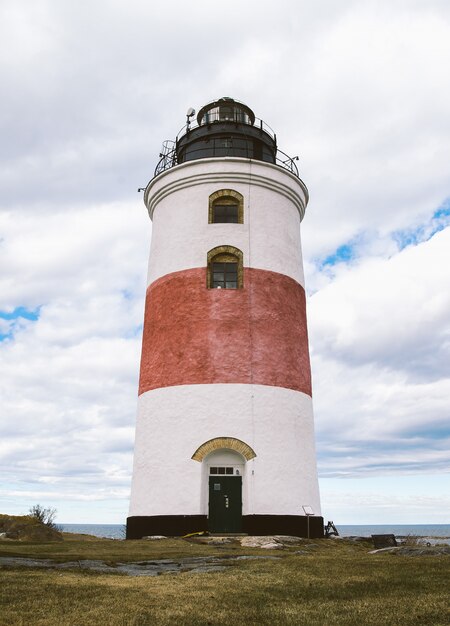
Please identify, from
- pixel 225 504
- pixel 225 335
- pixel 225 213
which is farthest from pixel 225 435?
pixel 225 213

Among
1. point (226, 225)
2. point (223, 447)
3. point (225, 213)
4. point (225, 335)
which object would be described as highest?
point (225, 213)

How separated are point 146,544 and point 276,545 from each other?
3325mm

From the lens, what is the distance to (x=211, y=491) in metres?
18.2

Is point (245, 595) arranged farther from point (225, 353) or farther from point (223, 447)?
point (225, 353)

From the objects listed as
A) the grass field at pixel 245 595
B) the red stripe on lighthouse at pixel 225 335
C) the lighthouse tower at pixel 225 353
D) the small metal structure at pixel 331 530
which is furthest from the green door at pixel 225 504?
the grass field at pixel 245 595

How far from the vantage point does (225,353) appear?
19141 mm

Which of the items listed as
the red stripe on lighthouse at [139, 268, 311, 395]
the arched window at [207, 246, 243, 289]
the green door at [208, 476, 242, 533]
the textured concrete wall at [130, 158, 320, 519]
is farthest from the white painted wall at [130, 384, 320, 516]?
the arched window at [207, 246, 243, 289]

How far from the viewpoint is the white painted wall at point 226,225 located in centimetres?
2073

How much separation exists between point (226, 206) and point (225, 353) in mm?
5676

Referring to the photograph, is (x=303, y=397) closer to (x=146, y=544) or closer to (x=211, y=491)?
(x=211, y=491)

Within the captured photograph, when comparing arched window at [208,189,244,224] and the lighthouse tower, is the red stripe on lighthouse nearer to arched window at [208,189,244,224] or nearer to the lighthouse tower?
the lighthouse tower

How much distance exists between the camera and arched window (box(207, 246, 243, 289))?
20.4 metres

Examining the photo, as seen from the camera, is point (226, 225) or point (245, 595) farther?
point (226, 225)

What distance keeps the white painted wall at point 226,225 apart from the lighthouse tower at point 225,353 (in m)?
0.04
